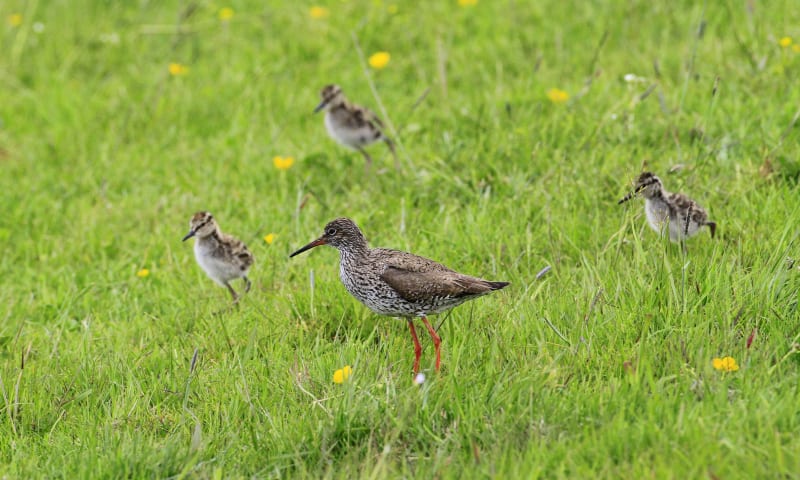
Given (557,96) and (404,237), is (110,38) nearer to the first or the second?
(557,96)

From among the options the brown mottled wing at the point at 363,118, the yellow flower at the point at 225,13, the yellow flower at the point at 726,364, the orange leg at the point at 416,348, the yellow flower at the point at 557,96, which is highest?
the yellow flower at the point at 225,13

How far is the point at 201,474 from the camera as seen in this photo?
480cm

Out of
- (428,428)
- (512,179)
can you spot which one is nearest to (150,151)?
(512,179)

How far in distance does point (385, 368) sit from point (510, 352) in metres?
0.71

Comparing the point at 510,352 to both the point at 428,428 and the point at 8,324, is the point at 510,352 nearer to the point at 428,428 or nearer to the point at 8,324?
the point at 428,428

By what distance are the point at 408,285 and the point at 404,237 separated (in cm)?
169

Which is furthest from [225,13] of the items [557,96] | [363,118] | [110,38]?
[557,96]

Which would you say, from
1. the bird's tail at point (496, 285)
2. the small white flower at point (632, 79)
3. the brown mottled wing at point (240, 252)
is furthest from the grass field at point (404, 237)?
the bird's tail at point (496, 285)

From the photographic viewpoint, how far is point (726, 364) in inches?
192

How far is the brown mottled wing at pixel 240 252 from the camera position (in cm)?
732

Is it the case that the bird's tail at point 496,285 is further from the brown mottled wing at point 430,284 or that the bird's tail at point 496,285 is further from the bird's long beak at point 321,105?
the bird's long beak at point 321,105

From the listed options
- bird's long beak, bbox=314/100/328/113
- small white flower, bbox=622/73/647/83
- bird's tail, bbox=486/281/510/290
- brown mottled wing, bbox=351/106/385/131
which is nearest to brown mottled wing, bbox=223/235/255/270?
brown mottled wing, bbox=351/106/385/131

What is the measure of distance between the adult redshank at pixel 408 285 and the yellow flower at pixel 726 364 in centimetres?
139

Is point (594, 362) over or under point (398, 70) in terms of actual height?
under
